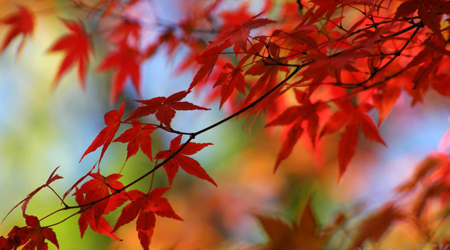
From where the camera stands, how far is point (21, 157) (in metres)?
2.99

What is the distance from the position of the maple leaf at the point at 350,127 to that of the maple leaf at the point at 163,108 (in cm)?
37

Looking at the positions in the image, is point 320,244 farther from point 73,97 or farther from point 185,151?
point 73,97

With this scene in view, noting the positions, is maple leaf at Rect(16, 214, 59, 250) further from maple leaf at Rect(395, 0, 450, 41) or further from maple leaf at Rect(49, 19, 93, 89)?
maple leaf at Rect(49, 19, 93, 89)

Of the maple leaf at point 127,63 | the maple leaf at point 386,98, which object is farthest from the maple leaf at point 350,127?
the maple leaf at point 127,63

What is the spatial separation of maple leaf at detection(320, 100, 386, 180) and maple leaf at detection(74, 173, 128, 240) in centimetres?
42

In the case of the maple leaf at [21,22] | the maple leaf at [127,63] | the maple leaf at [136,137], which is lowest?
the maple leaf at [136,137]

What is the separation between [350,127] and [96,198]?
19.1 inches

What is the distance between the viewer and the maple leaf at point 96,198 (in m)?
0.60

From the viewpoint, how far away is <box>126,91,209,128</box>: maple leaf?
0.52 m

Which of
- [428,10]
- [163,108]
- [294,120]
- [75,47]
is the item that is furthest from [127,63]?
[428,10]

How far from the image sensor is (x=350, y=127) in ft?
2.61

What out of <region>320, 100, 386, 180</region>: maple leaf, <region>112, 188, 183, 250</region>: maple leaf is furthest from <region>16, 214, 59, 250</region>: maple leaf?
<region>320, 100, 386, 180</region>: maple leaf

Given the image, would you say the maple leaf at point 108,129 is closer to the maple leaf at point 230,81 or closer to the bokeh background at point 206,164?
the maple leaf at point 230,81

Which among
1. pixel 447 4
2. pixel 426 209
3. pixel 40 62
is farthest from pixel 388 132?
pixel 40 62
